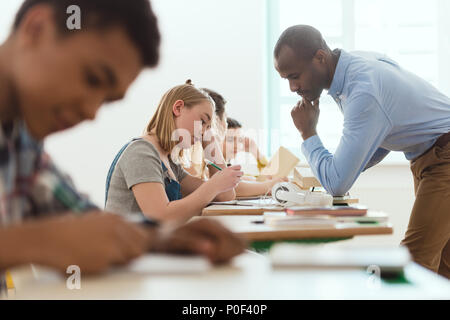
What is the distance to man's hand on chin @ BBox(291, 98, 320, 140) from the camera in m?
1.96

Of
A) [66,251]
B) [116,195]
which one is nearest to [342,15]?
[116,195]

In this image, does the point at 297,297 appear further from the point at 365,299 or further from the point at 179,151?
the point at 179,151

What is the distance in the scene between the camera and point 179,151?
6.71ft

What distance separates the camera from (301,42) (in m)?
1.82

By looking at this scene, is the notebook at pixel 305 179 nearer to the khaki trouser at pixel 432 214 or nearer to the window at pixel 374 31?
the khaki trouser at pixel 432 214

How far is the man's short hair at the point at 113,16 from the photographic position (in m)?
0.66

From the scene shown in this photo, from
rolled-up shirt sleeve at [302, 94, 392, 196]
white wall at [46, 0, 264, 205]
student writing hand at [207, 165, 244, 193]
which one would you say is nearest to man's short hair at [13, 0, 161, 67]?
student writing hand at [207, 165, 244, 193]

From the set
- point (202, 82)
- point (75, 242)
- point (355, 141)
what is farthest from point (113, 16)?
point (202, 82)

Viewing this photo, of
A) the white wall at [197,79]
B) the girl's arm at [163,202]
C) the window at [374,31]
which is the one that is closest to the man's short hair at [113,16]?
the girl's arm at [163,202]

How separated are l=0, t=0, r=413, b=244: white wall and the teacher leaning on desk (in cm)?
232

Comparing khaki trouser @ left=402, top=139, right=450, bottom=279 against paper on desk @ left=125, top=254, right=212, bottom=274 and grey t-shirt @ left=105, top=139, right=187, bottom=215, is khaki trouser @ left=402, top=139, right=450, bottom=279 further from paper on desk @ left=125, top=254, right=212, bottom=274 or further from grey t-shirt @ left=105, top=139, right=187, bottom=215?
paper on desk @ left=125, top=254, right=212, bottom=274

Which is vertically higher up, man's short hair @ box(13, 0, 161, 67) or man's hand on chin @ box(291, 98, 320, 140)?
man's short hair @ box(13, 0, 161, 67)

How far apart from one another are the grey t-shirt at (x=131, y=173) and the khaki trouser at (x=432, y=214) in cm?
94

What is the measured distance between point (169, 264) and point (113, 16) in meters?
0.35
